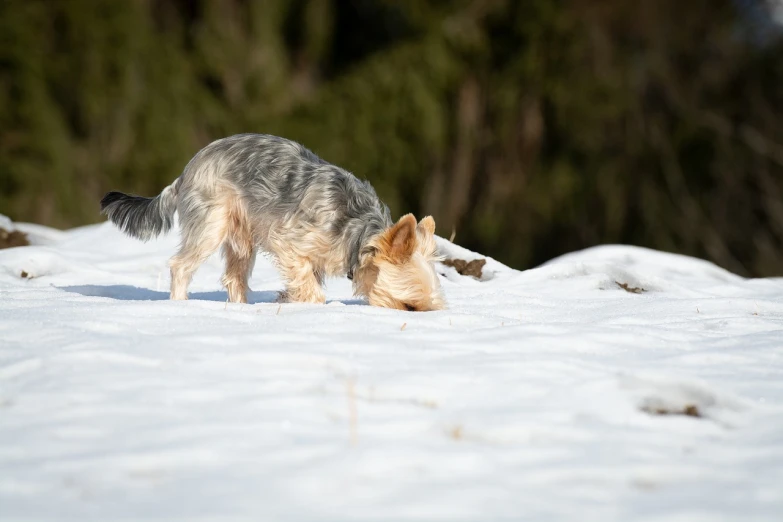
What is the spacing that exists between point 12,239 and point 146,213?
3.20 meters

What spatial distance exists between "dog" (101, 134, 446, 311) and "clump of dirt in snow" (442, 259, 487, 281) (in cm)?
184

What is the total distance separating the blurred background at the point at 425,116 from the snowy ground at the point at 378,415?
872 cm

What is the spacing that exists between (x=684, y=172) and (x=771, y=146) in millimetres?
1454

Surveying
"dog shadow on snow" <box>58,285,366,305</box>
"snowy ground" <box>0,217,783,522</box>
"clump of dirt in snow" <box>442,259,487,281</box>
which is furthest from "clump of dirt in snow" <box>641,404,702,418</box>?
"clump of dirt in snow" <box>442,259,487,281</box>

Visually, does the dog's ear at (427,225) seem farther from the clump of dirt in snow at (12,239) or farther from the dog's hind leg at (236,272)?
the clump of dirt in snow at (12,239)

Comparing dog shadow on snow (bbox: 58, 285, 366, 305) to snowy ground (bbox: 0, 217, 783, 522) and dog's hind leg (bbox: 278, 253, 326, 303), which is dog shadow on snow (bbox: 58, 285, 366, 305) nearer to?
dog's hind leg (bbox: 278, 253, 326, 303)


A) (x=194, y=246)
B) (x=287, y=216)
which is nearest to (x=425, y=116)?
(x=287, y=216)

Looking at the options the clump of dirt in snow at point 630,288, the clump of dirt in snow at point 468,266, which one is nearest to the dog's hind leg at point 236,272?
the clump of dirt in snow at point 468,266

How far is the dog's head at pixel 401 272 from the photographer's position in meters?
5.96

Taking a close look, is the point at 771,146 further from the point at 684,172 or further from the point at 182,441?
the point at 182,441

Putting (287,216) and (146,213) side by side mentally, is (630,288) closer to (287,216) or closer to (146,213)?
(287,216)

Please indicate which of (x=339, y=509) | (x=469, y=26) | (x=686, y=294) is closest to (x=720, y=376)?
(x=339, y=509)

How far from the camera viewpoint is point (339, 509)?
9.00 ft

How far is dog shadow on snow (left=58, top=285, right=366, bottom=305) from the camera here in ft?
22.9
